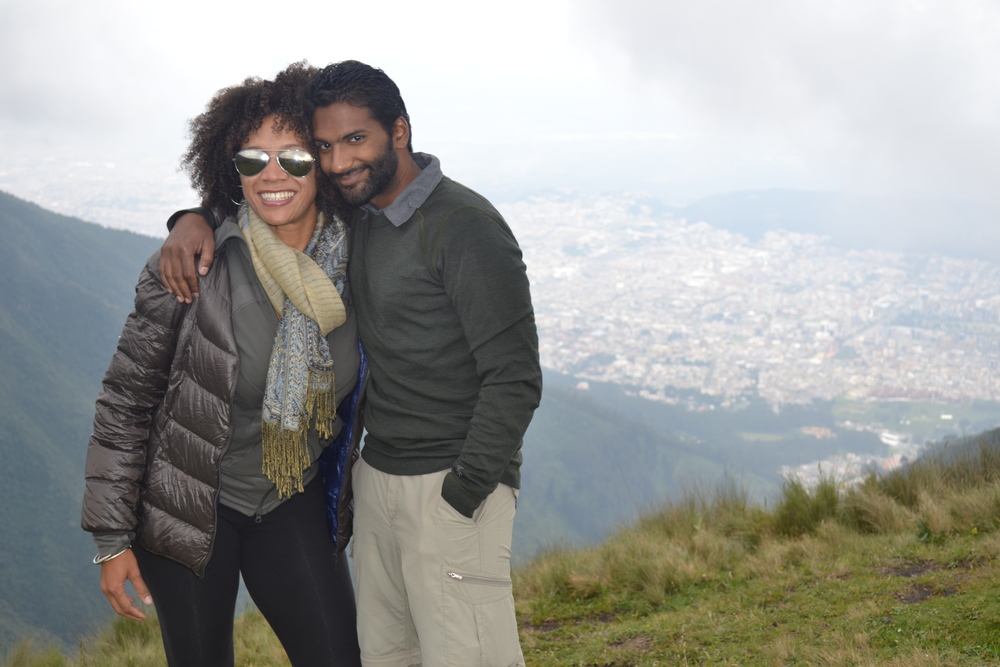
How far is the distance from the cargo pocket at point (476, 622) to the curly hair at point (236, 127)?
3.72 ft

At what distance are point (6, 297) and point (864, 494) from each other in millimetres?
38696

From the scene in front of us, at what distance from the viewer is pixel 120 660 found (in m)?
3.75

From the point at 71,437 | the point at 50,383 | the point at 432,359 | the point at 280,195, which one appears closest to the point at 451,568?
the point at 432,359

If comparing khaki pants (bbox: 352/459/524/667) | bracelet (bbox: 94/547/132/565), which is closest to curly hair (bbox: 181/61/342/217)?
khaki pants (bbox: 352/459/524/667)

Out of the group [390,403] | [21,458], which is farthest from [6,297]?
[390,403]

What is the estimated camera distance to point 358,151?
207cm

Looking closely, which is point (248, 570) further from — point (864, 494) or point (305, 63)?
point (864, 494)

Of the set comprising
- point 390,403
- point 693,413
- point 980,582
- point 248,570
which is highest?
point 390,403

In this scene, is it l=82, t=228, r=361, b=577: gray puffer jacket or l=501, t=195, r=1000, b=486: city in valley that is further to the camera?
l=501, t=195, r=1000, b=486: city in valley

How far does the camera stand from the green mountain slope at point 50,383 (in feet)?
78.5

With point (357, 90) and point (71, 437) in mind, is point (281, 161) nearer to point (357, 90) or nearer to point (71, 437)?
point (357, 90)

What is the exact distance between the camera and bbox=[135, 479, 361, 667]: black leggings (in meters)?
2.07

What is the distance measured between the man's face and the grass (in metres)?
2.15

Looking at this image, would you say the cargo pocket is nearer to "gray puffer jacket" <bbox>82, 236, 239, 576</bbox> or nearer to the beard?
"gray puffer jacket" <bbox>82, 236, 239, 576</bbox>
